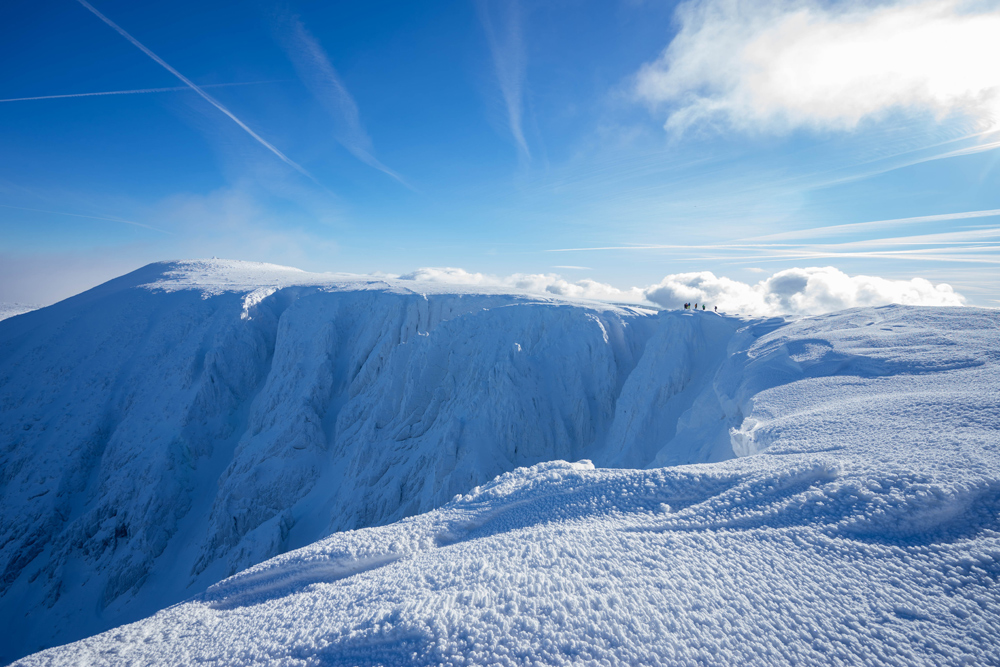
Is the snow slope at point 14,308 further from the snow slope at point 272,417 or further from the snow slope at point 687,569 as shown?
the snow slope at point 687,569

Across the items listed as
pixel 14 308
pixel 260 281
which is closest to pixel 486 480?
pixel 260 281

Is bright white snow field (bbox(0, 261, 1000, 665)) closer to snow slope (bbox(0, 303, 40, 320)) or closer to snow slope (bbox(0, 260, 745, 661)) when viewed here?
snow slope (bbox(0, 260, 745, 661))

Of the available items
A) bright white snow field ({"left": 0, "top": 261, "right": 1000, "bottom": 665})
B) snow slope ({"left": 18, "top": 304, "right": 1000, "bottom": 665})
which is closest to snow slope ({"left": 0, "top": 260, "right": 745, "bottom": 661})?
bright white snow field ({"left": 0, "top": 261, "right": 1000, "bottom": 665})

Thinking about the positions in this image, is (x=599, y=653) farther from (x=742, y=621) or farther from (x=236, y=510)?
(x=236, y=510)

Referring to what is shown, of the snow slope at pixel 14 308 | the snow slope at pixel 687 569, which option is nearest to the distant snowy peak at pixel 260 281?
the snow slope at pixel 687 569

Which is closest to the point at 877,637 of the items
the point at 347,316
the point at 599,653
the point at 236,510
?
the point at 599,653

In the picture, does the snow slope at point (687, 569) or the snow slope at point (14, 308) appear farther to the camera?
the snow slope at point (14, 308)

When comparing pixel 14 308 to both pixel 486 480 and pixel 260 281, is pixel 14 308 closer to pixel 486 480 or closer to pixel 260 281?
pixel 260 281

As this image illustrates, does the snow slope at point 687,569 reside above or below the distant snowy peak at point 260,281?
below
